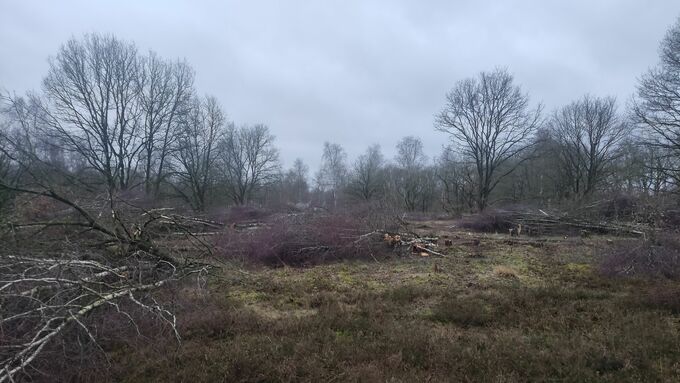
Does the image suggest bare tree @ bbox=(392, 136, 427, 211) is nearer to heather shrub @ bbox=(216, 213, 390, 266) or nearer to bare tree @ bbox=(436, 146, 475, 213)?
bare tree @ bbox=(436, 146, 475, 213)

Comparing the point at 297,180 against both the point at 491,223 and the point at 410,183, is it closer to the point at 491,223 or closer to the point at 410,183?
the point at 410,183

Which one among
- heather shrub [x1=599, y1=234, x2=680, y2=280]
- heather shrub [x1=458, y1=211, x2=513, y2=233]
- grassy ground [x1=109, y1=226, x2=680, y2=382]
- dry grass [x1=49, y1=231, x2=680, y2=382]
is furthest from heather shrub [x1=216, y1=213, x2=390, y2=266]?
heather shrub [x1=458, y1=211, x2=513, y2=233]

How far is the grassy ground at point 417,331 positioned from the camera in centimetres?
436

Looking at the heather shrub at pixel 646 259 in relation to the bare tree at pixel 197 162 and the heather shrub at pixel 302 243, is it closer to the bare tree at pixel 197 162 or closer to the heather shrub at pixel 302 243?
the heather shrub at pixel 302 243

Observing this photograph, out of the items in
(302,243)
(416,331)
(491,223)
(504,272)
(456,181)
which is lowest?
(416,331)

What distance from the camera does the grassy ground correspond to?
4.36 meters

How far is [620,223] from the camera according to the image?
1638cm

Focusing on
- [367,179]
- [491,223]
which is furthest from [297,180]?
[491,223]

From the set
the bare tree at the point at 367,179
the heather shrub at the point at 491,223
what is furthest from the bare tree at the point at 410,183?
the heather shrub at the point at 491,223

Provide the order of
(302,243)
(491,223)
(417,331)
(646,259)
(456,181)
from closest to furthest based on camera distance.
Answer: (417,331)
(646,259)
(302,243)
(491,223)
(456,181)

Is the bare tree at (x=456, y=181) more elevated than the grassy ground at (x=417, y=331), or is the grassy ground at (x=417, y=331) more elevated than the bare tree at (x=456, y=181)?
the bare tree at (x=456, y=181)

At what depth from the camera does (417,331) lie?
544 centimetres

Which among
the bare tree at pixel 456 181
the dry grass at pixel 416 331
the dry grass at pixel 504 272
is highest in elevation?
the bare tree at pixel 456 181

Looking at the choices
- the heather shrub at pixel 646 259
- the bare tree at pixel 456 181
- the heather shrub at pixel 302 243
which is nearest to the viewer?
the heather shrub at pixel 646 259
